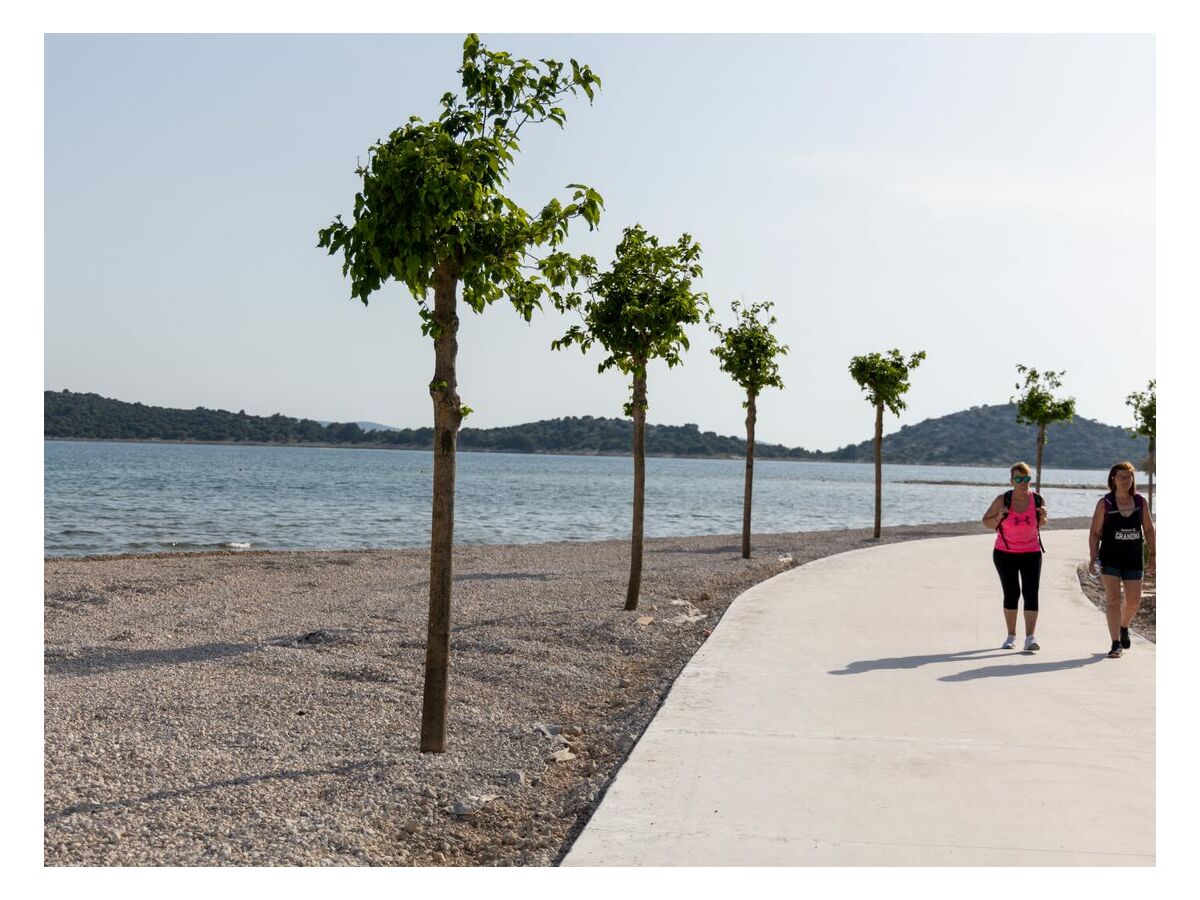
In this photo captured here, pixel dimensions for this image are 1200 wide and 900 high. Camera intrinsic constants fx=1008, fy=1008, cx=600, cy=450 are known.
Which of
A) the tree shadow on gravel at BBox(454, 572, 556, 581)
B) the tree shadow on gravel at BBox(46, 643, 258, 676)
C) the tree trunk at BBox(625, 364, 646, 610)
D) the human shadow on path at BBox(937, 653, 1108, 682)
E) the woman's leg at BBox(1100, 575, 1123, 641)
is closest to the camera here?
the human shadow on path at BBox(937, 653, 1108, 682)

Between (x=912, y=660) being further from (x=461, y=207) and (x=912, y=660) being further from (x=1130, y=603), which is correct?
(x=461, y=207)

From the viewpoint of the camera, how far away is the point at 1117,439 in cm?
18225

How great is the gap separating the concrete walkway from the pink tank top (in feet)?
2.80

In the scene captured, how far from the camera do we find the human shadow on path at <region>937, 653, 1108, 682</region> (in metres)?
7.16

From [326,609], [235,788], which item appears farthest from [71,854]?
[326,609]

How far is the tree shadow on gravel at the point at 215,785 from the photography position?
4.47 m

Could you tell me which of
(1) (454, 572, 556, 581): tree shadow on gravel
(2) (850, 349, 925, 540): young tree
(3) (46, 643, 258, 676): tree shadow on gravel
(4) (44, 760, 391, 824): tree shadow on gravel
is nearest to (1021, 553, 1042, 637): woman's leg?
(4) (44, 760, 391, 824): tree shadow on gravel

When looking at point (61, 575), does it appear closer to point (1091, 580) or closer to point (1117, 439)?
point (1091, 580)

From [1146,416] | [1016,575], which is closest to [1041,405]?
[1146,416]

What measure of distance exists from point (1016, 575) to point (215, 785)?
20.8 feet

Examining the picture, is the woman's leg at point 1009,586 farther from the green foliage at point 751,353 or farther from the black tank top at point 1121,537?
the green foliage at point 751,353

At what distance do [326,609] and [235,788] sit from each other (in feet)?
21.1

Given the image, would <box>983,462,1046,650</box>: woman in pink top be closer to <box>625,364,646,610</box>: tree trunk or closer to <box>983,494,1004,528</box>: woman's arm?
<box>983,494,1004,528</box>: woman's arm

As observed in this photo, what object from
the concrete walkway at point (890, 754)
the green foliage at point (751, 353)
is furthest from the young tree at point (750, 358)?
the concrete walkway at point (890, 754)
